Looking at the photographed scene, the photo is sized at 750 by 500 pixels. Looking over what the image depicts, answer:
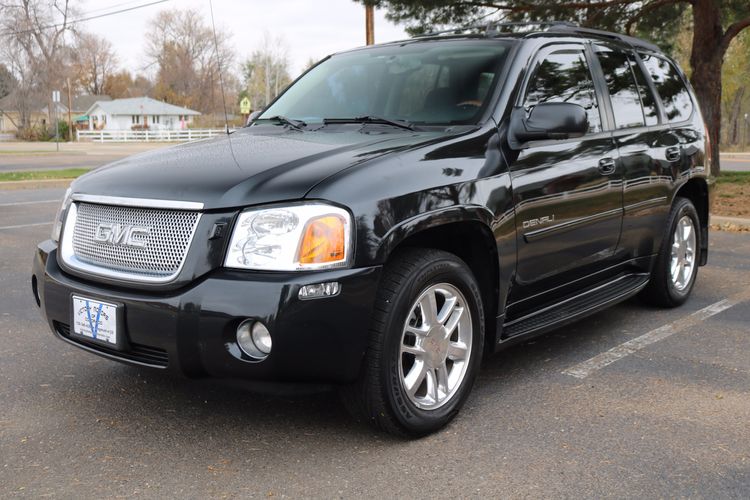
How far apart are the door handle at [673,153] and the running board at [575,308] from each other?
759mm

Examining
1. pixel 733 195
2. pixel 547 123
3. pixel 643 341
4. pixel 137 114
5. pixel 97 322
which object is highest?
pixel 137 114

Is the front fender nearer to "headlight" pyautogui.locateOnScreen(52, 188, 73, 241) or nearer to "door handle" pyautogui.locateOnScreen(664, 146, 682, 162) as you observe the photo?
"headlight" pyautogui.locateOnScreen(52, 188, 73, 241)

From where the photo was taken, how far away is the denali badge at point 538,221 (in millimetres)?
3867

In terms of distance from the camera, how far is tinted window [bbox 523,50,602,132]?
4254 mm

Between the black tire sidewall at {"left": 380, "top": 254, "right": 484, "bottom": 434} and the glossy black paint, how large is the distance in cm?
14

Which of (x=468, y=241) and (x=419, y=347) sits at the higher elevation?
(x=468, y=241)

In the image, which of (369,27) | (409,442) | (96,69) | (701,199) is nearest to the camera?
(409,442)

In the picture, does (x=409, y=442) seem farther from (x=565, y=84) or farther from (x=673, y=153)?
(x=673, y=153)

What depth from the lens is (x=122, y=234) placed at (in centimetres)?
330

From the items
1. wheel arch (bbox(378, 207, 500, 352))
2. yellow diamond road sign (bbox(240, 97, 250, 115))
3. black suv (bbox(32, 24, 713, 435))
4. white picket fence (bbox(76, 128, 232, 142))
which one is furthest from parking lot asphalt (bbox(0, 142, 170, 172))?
white picket fence (bbox(76, 128, 232, 142))

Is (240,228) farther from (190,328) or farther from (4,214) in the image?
(4,214)

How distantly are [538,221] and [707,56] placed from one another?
1250cm

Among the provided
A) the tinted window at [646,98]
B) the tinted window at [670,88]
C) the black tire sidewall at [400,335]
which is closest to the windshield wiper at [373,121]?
the black tire sidewall at [400,335]

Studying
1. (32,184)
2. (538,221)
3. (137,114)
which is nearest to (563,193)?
(538,221)
